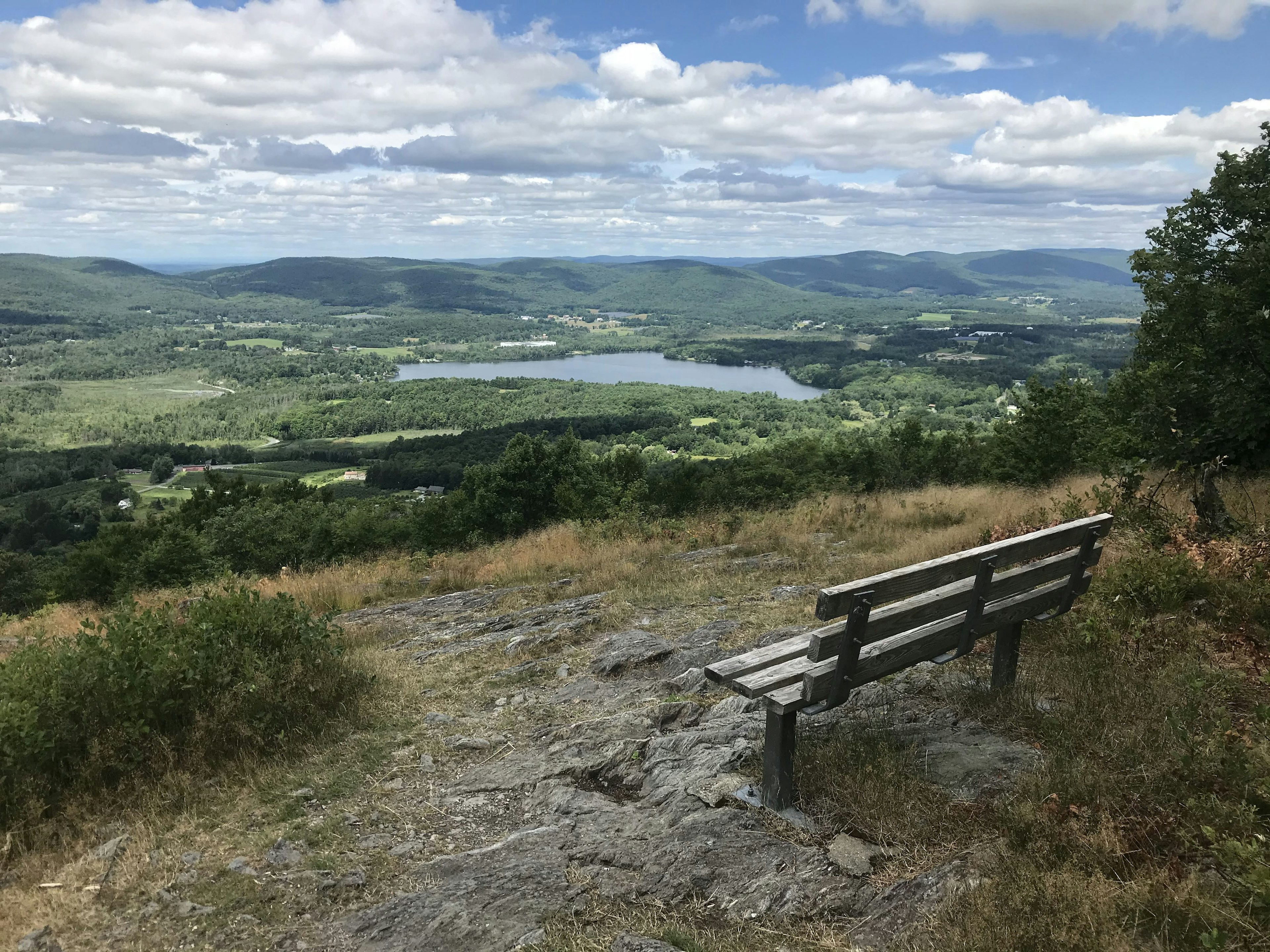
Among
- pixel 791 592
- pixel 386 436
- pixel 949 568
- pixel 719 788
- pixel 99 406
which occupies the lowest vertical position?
pixel 99 406

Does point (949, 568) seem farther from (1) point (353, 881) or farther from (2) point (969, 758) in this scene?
(1) point (353, 881)

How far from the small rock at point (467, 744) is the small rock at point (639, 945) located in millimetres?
2515

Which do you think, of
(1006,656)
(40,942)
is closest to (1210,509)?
(1006,656)

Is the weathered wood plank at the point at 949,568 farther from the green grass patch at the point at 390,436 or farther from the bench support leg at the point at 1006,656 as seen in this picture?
the green grass patch at the point at 390,436

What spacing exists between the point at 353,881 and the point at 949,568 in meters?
3.44

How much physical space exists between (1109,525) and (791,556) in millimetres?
5244

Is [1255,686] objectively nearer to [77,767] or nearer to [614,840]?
[614,840]

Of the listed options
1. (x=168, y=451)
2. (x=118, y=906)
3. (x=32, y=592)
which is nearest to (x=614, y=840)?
(x=118, y=906)

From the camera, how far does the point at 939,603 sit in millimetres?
4141

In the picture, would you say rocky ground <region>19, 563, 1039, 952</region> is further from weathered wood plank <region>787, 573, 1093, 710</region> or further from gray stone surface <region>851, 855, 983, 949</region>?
weathered wood plank <region>787, 573, 1093, 710</region>

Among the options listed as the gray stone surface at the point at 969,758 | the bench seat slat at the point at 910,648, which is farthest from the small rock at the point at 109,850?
the gray stone surface at the point at 969,758

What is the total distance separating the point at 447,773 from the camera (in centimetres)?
505

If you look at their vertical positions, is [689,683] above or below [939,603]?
below

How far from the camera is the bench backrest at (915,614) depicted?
374 cm
